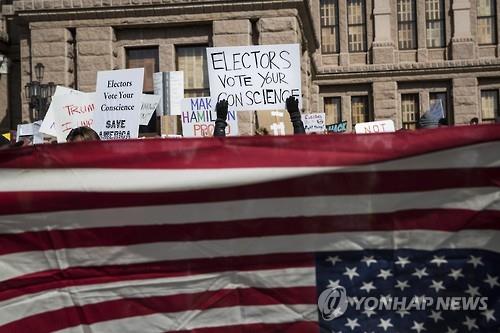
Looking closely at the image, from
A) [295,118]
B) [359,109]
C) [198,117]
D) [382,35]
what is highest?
[382,35]

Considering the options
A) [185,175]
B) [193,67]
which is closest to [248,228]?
[185,175]

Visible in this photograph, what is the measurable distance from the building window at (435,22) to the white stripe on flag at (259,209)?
3400 centimetres

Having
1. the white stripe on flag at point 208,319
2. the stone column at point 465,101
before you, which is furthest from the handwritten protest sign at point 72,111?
the stone column at point 465,101

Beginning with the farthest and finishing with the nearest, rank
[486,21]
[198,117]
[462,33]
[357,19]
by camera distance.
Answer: [357,19], [486,21], [462,33], [198,117]

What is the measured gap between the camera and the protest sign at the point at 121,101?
9.54m

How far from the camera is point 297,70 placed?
28.2 feet

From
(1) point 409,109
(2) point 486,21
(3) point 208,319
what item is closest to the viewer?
(3) point 208,319

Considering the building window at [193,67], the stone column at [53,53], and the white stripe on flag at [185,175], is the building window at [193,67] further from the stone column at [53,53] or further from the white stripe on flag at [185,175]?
the white stripe on flag at [185,175]

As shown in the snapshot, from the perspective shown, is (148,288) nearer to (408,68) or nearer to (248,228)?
(248,228)

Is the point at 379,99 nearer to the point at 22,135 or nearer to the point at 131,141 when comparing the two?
the point at 22,135

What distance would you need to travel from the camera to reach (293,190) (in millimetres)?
3244

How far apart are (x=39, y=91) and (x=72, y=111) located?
16.0ft

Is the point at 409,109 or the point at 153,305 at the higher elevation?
the point at 409,109

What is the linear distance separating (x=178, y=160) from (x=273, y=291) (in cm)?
83
